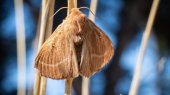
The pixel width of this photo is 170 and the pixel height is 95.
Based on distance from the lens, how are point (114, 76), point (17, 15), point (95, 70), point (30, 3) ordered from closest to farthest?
point (95, 70) < point (17, 15) < point (114, 76) < point (30, 3)

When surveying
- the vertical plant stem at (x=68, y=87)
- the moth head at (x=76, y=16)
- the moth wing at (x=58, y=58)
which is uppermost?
the moth head at (x=76, y=16)

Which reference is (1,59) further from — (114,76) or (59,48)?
(59,48)

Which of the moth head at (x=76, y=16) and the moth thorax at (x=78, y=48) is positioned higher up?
the moth head at (x=76, y=16)

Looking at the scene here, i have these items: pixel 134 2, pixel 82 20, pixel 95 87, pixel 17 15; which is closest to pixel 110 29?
pixel 134 2

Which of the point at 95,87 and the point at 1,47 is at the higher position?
the point at 1,47
